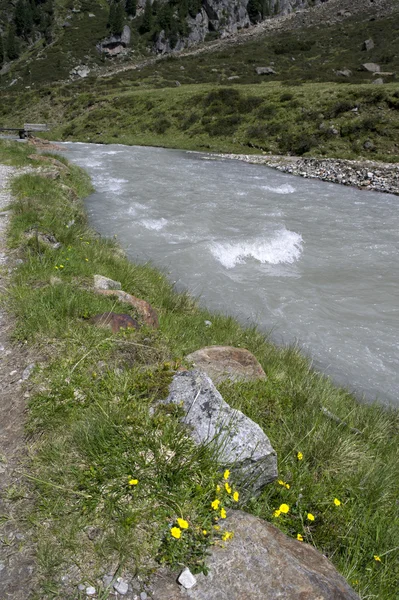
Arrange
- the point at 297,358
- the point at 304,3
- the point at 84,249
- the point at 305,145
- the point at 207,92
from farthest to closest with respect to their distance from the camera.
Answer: the point at 304,3 → the point at 207,92 → the point at 305,145 → the point at 84,249 → the point at 297,358

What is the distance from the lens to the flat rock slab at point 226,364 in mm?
4504

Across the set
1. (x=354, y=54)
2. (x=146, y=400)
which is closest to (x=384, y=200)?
(x=146, y=400)

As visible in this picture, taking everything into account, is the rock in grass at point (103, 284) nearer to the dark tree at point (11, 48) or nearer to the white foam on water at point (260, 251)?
the white foam on water at point (260, 251)

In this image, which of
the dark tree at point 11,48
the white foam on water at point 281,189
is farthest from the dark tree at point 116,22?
the white foam on water at point 281,189

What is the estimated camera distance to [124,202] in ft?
50.6

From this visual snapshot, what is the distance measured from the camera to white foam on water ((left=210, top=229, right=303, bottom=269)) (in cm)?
1054

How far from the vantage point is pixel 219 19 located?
402ft

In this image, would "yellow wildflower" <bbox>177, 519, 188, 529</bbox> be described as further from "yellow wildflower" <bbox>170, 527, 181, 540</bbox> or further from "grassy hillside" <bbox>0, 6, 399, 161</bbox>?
"grassy hillside" <bbox>0, 6, 399, 161</bbox>

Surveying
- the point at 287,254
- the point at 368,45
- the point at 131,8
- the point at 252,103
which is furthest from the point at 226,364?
the point at 131,8

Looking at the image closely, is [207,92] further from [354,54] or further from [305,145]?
[354,54]

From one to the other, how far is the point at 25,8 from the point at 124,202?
153 meters

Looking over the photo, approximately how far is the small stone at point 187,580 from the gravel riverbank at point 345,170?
21266 mm

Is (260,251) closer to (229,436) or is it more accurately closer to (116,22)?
(229,436)

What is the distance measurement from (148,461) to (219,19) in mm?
154576
